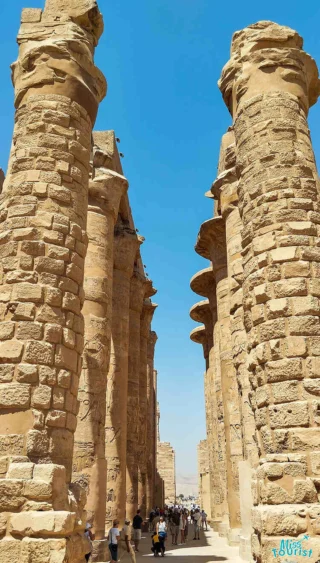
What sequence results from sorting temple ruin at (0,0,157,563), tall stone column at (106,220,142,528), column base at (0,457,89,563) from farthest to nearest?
tall stone column at (106,220,142,528), temple ruin at (0,0,157,563), column base at (0,457,89,563)

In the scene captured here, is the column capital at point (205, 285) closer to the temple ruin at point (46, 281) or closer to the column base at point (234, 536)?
the column base at point (234, 536)

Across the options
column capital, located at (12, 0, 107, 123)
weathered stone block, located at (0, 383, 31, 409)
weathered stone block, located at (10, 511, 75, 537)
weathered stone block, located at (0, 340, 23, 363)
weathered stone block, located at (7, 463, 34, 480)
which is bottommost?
weathered stone block, located at (10, 511, 75, 537)

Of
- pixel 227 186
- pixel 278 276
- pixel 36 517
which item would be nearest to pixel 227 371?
pixel 227 186

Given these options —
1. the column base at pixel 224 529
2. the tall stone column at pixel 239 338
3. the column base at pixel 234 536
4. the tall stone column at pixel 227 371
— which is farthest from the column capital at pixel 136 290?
the column base at pixel 234 536

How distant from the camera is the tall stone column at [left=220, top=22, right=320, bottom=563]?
17.2 feet

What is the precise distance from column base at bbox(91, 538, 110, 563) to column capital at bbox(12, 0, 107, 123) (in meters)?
8.57

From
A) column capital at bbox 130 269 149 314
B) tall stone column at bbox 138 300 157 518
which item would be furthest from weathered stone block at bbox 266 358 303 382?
tall stone column at bbox 138 300 157 518

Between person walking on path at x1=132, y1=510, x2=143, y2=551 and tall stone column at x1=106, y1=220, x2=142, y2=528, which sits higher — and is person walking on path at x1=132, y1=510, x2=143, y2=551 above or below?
below

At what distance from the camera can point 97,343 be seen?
11.2m

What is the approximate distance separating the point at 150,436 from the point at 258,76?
892 inches

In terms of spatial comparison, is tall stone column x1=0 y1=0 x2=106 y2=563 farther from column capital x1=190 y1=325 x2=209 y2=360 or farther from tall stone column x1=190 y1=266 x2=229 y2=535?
column capital x1=190 y1=325 x2=209 y2=360

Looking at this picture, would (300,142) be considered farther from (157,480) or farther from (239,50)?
(157,480)

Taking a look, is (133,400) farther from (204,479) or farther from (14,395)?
(204,479)

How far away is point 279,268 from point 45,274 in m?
2.93
